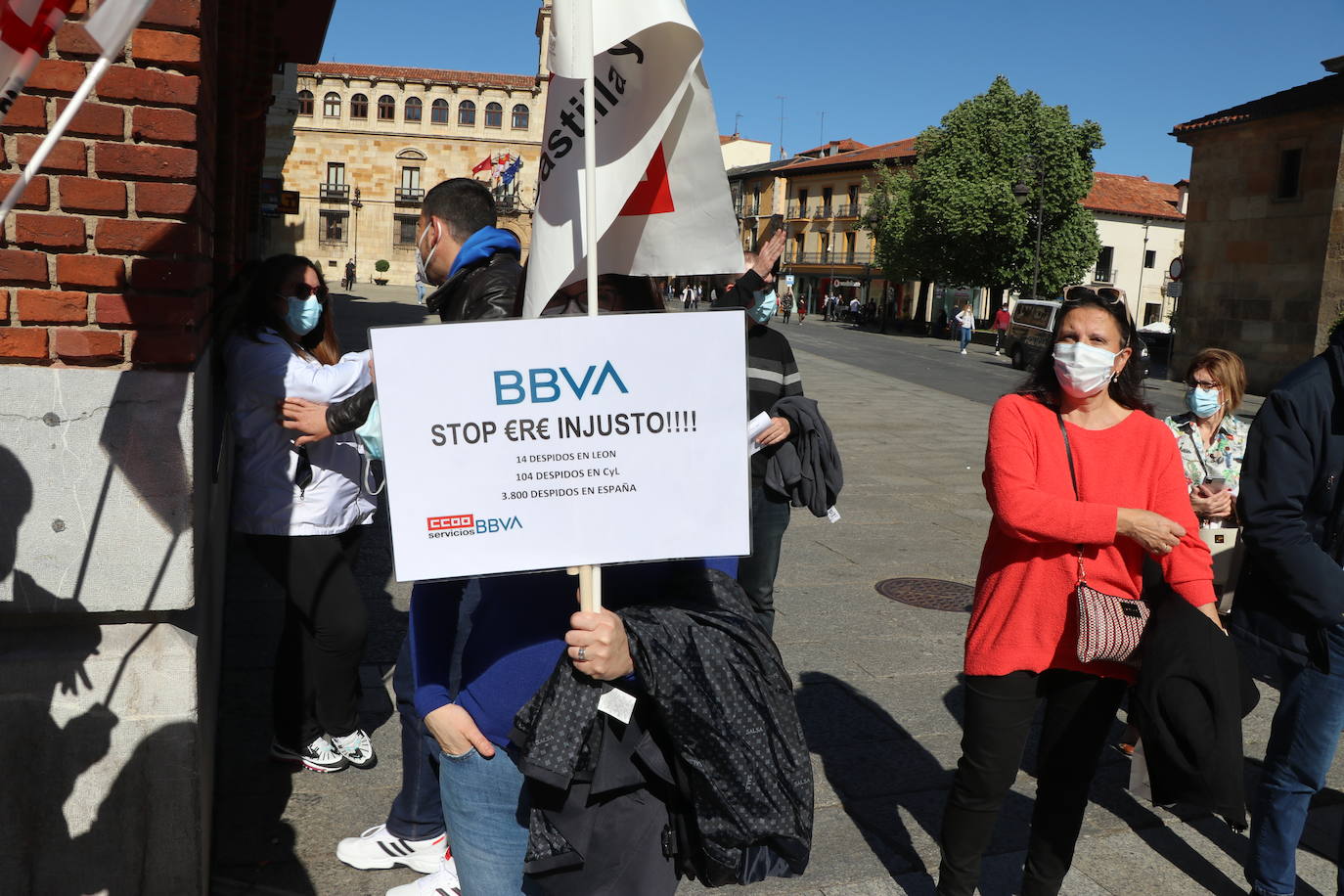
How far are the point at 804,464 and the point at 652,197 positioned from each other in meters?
2.50

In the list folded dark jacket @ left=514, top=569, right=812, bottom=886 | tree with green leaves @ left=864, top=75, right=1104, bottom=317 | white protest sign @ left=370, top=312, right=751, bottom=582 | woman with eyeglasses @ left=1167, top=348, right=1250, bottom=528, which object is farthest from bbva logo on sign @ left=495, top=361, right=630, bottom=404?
tree with green leaves @ left=864, top=75, right=1104, bottom=317

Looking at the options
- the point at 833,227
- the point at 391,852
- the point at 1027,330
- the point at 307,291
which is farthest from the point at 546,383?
the point at 833,227

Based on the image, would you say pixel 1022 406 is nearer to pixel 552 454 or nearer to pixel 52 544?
pixel 552 454

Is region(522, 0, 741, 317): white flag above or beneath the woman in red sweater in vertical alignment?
above

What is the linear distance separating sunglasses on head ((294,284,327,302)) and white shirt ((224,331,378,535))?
0.21m

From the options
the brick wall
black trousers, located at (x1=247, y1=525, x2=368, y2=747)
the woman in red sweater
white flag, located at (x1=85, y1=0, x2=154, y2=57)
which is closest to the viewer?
white flag, located at (x1=85, y1=0, x2=154, y2=57)

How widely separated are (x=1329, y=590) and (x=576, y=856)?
2475 mm

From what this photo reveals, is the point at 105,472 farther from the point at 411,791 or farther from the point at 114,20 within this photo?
the point at 114,20

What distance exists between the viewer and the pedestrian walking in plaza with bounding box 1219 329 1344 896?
3354mm

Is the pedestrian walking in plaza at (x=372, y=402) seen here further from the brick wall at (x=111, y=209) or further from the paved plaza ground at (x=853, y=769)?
the brick wall at (x=111, y=209)

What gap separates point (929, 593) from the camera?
7.28 m

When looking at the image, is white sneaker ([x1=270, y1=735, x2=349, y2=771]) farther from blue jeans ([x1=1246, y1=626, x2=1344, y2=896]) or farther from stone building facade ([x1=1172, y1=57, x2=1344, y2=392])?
stone building facade ([x1=1172, y1=57, x2=1344, y2=392])

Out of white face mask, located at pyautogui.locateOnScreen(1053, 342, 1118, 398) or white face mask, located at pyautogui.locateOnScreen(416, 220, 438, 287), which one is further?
white face mask, located at pyautogui.locateOnScreen(416, 220, 438, 287)

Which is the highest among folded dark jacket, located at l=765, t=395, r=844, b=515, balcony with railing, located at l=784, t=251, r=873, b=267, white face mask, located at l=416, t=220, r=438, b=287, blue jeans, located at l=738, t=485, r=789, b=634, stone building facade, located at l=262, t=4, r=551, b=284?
stone building facade, located at l=262, t=4, r=551, b=284
